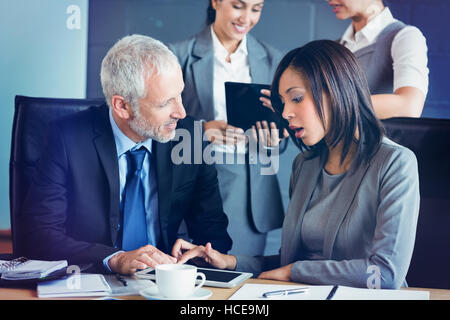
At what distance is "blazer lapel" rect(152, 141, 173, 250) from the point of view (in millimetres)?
1563

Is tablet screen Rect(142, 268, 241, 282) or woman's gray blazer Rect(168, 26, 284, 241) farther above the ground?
woman's gray blazer Rect(168, 26, 284, 241)

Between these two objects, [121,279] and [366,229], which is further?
[366,229]

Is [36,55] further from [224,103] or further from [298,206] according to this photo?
[298,206]

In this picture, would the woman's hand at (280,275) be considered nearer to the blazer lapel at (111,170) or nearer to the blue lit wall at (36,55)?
the blazer lapel at (111,170)

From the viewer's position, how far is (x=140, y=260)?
47.2 inches

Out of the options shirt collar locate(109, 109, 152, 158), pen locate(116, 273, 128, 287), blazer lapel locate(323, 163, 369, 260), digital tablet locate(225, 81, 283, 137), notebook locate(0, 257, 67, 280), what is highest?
digital tablet locate(225, 81, 283, 137)

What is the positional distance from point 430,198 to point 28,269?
109 centimetres

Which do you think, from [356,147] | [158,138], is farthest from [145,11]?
[356,147]

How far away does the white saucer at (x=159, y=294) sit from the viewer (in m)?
0.97

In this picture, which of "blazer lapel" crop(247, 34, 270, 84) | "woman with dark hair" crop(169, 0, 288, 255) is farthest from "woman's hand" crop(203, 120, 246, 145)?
"blazer lapel" crop(247, 34, 270, 84)

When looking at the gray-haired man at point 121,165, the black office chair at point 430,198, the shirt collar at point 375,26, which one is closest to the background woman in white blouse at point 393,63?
the shirt collar at point 375,26

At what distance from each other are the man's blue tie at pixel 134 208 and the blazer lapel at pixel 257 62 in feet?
1.85

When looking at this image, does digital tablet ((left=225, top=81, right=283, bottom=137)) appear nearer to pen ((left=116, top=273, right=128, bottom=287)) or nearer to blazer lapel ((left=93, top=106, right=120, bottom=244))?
blazer lapel ((left=93, top=106, right=120, bottom=244))

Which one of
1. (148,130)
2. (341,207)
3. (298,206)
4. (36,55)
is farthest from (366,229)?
(36,55)
